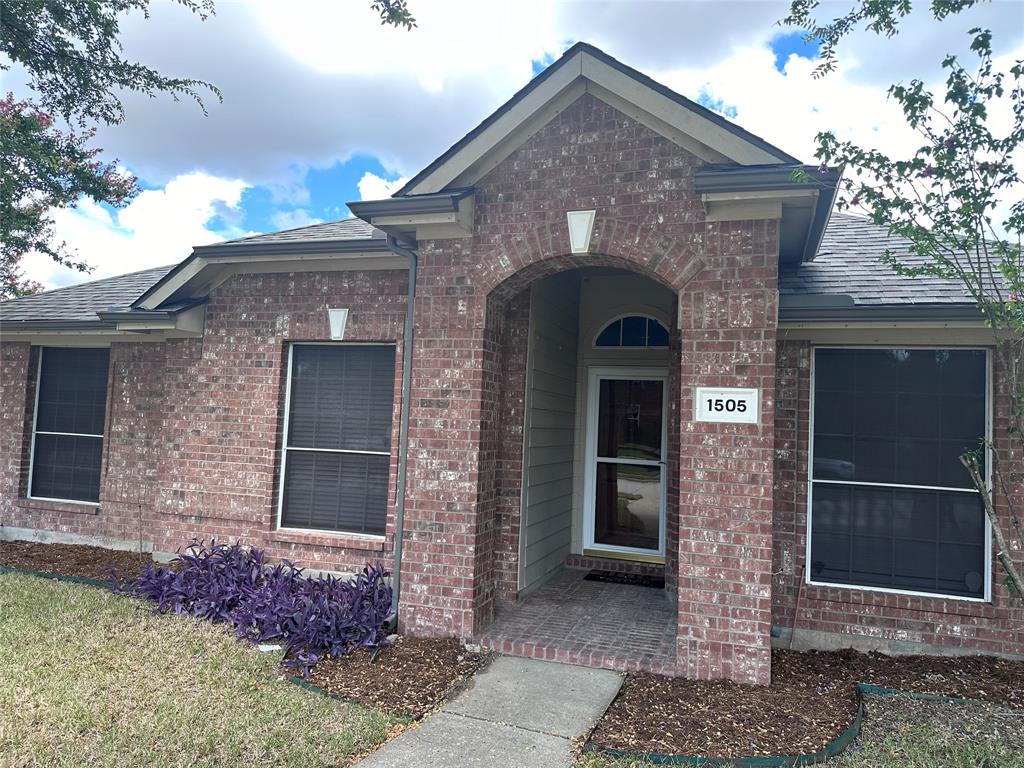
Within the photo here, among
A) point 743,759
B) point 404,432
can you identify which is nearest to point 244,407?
point 404,432

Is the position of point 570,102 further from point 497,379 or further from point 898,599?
point 898,599

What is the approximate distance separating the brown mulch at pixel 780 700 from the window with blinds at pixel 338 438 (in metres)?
3.42

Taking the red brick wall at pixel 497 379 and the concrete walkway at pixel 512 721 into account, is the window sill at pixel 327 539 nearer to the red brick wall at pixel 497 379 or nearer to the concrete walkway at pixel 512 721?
the red brick wall at pixel 497 379

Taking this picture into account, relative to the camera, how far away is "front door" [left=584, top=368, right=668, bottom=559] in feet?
26.7

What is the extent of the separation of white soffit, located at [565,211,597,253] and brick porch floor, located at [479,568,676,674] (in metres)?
3.27

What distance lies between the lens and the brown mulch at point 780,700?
4.01 m

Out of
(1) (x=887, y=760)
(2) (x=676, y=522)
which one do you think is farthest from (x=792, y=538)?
(1) (x=887, y=760)

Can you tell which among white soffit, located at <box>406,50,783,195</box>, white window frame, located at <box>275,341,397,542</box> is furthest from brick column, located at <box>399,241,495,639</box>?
white window frame, located at <box>275,341,397,542</box>

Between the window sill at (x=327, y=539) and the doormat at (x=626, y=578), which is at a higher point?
the window sill at (x=327, y=539)

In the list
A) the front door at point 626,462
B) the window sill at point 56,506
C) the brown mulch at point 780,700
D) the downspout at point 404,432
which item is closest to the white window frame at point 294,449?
the downspout at point 404,432

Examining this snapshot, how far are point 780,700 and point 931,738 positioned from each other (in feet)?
2.93

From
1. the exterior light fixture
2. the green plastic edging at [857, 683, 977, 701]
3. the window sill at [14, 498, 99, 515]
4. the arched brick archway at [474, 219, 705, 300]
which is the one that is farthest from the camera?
the window sill at [14, 498, 99, 515]

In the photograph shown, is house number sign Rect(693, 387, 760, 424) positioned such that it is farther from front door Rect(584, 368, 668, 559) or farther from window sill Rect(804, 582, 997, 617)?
front door Rect(584, 368, 668, 559)

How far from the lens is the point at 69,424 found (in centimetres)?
888
